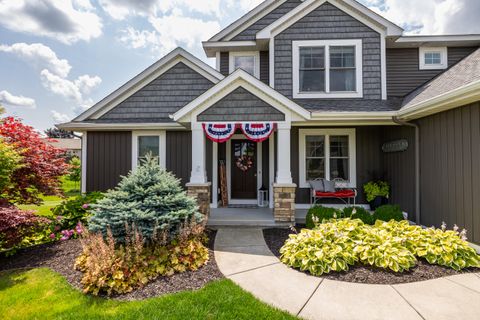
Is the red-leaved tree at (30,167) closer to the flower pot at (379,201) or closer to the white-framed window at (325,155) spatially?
the white-framed window at (325,155)

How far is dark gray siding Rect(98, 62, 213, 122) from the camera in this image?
798 cm

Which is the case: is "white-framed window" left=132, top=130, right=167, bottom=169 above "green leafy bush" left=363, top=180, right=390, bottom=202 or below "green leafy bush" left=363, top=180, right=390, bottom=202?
above

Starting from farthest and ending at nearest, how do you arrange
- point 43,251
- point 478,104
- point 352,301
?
point 43,251, point 478,104, point 352,301

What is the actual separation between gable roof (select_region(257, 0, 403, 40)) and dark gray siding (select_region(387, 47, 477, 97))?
89 centimetres

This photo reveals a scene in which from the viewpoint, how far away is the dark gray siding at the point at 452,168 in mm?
4410

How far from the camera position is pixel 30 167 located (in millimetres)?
4863

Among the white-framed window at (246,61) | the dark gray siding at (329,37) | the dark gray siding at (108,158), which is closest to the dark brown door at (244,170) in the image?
the dark gray siding at (329,37)

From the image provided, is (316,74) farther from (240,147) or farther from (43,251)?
(43,251)

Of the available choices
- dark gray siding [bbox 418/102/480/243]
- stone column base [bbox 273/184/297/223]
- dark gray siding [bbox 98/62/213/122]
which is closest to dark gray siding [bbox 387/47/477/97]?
dark gray siding [bbox 418/102/480/243]

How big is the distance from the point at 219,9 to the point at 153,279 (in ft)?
30.8

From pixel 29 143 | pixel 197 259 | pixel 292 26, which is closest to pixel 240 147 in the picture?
pixel 292 26

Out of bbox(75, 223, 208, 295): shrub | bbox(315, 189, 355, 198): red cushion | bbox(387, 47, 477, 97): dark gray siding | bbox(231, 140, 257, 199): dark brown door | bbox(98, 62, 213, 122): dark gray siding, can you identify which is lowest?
bbox(75, 223, 208, 295): shrub

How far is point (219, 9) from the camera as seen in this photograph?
30.9 ft

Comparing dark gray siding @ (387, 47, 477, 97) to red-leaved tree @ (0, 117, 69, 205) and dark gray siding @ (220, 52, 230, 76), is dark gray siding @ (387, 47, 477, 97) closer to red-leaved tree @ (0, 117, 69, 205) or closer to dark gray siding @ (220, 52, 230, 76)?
dark gray siding @ (220, 52, 230, 76)
